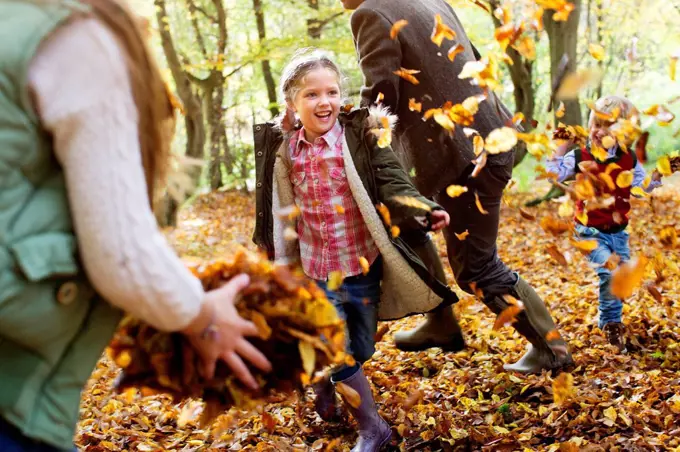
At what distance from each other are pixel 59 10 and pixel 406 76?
8.66ft

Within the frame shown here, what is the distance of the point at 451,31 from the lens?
351 cm

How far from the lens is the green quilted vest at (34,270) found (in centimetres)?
125

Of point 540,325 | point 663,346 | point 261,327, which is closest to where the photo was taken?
point 261,327

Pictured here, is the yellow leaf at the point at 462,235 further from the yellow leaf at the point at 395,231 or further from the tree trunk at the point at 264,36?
the tree trunk at the point at 264,36

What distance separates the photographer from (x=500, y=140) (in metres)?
3.58

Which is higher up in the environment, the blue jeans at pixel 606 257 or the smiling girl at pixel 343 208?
the smiling girl at pixel 343 208

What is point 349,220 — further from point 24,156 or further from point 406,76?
point 24,156

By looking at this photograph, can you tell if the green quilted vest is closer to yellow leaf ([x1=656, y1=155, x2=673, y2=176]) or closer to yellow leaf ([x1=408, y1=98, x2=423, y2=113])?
yellow leaf ([x1=408, y1=98, x2=423, y2=113])

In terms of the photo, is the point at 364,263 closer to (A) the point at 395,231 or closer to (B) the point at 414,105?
(A) the point at 395,231

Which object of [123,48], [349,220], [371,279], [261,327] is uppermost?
[123,48]

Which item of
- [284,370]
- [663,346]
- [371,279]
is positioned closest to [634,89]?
[663,346]

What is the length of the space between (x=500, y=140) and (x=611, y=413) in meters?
1.53

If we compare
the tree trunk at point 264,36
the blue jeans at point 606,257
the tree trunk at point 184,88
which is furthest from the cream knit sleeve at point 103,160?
the tree trunk at point 264,36

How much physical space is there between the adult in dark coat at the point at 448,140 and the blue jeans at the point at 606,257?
601mm
